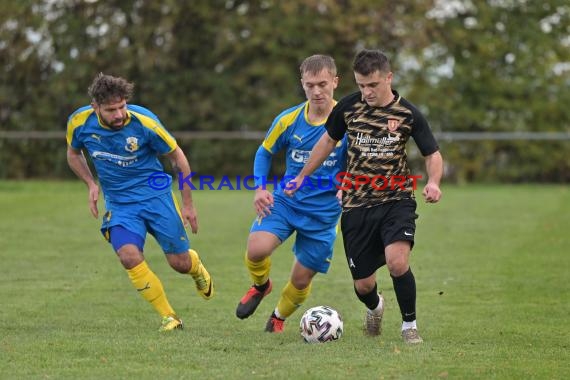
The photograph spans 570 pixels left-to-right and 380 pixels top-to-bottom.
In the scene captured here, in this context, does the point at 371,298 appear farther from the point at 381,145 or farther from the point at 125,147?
the point at 125,147

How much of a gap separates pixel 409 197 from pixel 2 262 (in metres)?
6.38

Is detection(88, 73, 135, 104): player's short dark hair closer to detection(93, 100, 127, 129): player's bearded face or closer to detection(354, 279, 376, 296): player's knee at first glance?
detection(93, 100, 127, 129): player's bearded face

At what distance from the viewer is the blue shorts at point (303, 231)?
322 inches

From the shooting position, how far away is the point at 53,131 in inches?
1153

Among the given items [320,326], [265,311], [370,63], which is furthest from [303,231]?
[370,63]

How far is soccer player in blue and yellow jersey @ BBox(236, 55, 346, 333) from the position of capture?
8.05m

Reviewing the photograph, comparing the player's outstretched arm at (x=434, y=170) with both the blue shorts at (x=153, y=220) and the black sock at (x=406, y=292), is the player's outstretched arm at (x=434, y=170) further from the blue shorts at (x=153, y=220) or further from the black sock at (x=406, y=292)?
the blue shorts at (x=153, y=220)

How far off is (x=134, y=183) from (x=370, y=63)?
210 cm

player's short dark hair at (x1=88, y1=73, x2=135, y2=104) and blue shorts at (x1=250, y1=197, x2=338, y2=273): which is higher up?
player's short dark hair at (x1=88, y1=73, x2=135, y2=104)

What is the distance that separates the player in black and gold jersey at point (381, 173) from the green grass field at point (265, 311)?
0.53 metres

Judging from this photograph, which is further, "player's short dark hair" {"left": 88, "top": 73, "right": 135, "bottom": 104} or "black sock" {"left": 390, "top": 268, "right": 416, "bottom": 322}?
"player's short dark hair" {"left": 88, "top": 73, "right": 135, "bottom": 104}

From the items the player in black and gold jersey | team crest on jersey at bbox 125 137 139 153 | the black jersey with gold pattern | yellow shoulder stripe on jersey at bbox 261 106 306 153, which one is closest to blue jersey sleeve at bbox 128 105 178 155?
team crest on jersey at bbox 125 137 139 153

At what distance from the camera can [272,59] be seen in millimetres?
29453

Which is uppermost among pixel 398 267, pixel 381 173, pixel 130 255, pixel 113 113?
pixel 113 113
